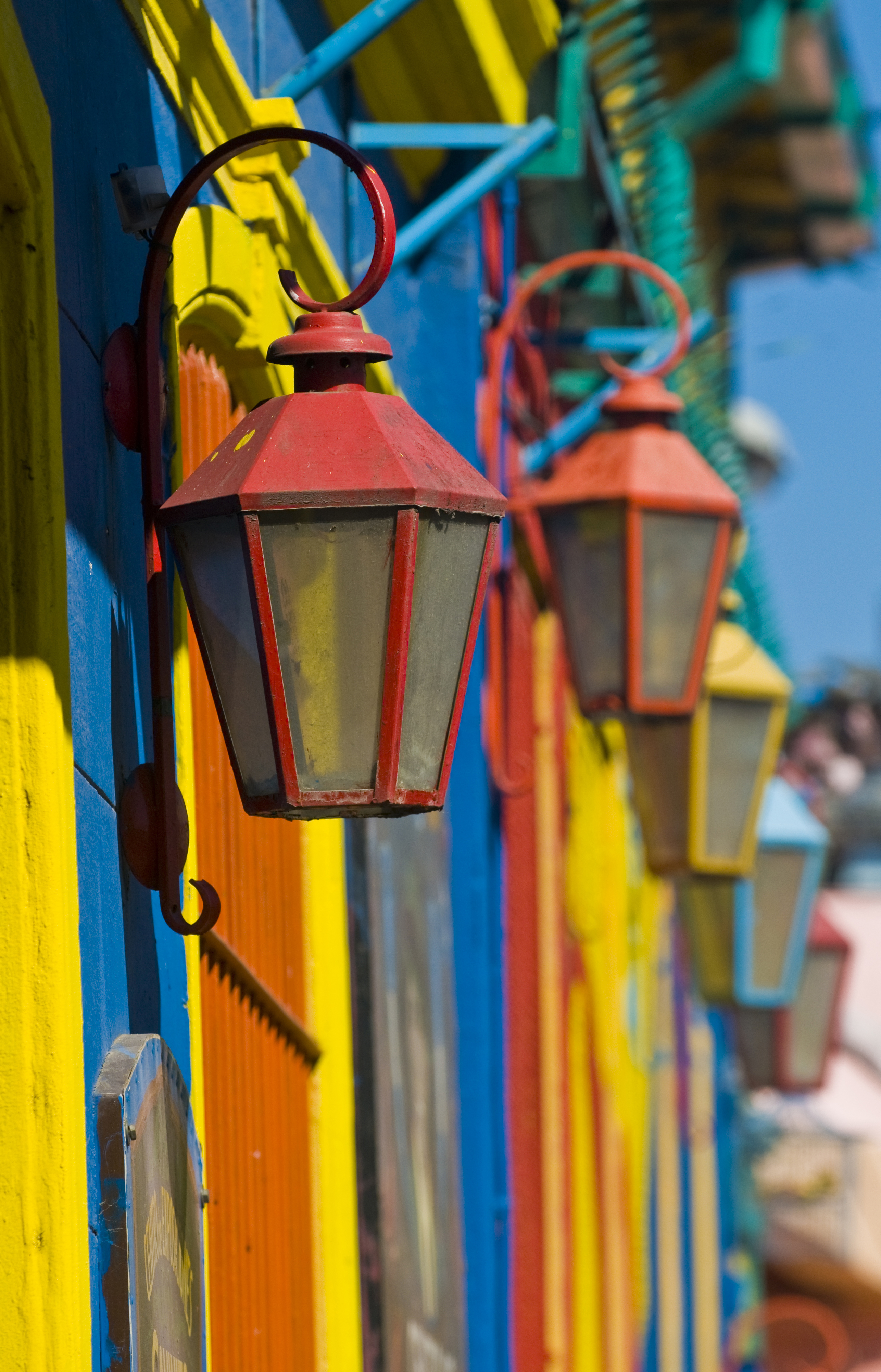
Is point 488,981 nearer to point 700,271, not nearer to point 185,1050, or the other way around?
point 185,1050

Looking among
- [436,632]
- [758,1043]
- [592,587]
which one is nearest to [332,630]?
[436,632]

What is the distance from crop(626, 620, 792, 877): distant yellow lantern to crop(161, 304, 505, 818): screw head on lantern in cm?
317

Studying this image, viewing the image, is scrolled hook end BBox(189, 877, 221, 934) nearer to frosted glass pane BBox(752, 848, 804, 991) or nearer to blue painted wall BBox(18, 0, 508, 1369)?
blue painted wall BBox(18, 0, 508, 1369)

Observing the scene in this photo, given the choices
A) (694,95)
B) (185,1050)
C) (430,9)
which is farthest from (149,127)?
(694,95)

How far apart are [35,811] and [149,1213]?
0.52 m

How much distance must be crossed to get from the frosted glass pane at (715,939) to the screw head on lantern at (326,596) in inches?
311

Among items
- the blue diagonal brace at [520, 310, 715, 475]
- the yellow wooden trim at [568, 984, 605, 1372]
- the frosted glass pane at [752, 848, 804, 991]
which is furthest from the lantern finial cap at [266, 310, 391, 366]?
the frosted glass pane at [752, 848, 804, 991]

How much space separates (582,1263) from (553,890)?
136 centimetres

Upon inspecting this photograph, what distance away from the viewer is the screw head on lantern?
241 cm

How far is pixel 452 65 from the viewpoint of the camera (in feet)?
16.2

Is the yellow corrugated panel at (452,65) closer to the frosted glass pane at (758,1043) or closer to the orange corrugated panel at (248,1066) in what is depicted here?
the orange corrugated panel at (248,1066)

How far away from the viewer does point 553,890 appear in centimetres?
652

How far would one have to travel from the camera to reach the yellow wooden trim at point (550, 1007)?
6.18 metres

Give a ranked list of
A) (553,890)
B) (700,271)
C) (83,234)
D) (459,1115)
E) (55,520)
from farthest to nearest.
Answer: (700,271), (553,890), (459,1115), (83,234), (55,520)
